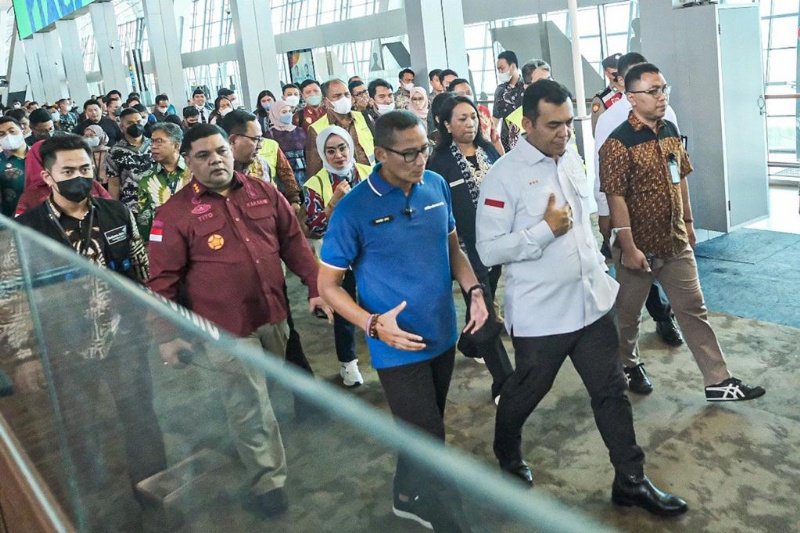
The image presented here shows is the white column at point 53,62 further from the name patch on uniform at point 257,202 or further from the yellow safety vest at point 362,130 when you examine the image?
the name patch on uniform at point 257,202

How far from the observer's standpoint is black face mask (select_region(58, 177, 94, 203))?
137 inches

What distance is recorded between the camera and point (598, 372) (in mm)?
3074

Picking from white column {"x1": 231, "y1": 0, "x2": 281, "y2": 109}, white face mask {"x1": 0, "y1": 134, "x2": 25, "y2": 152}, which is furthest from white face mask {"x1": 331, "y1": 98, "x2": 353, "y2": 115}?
white column {"x1": 231, "y1": 0, "x2": 281, "y2": 109}

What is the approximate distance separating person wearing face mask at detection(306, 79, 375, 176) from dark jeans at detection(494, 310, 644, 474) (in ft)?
9.47

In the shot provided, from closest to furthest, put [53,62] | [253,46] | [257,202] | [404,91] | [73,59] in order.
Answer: [257,202], [404,91], [253,46], [73,59], [53,62]

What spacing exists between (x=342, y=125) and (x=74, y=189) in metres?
2.93

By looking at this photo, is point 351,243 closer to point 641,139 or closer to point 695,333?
point 641,139

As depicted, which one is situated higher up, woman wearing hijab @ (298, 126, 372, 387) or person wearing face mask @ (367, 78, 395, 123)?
person wearing face mask @ (367, 78, 395, 123)

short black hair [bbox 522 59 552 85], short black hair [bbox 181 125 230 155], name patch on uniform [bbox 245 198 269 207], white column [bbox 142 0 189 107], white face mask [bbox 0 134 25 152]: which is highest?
white column [bbox 142 0 189 107]

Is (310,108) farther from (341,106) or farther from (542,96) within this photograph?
(542,96)

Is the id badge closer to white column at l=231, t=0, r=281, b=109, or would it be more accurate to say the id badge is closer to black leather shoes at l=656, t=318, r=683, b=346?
black leather shoes at l=656, t=318, r=683, b=346

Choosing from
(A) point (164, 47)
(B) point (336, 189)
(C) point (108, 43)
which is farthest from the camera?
(C) point (108, 43)

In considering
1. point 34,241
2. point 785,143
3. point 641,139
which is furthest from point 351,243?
point 785,143

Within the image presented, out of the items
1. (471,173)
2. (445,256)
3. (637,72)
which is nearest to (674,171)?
(637,72)
